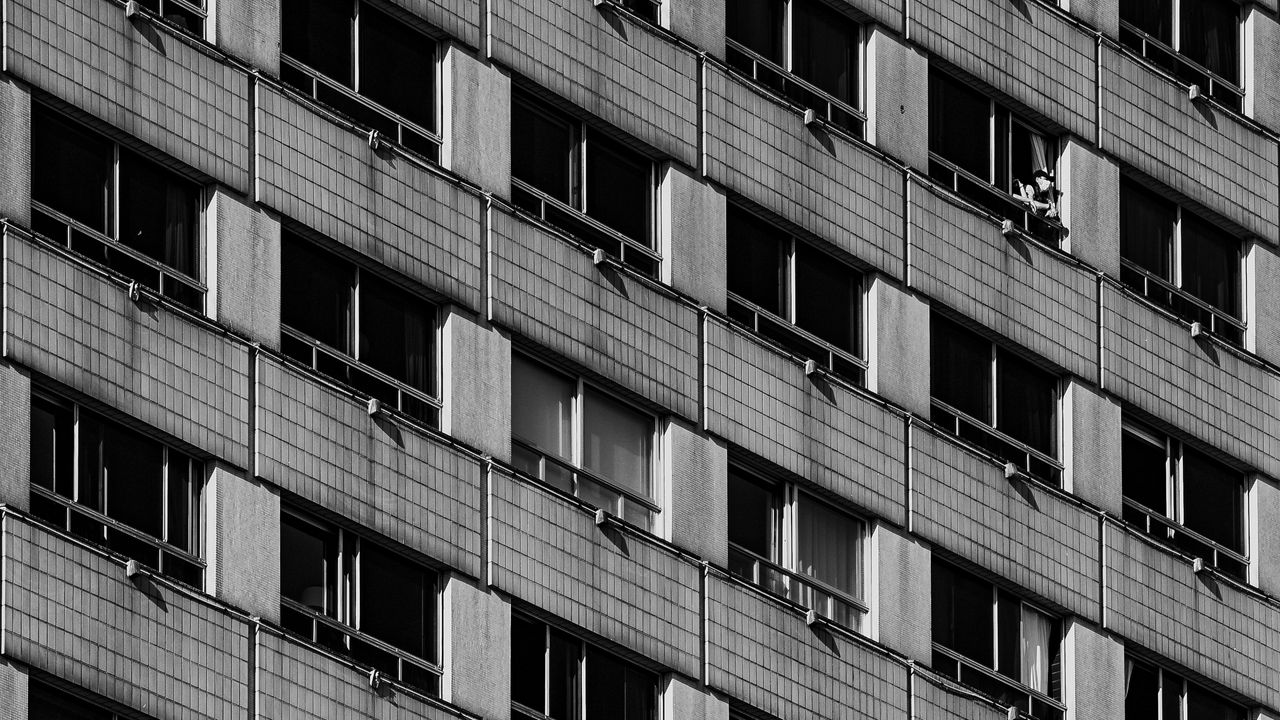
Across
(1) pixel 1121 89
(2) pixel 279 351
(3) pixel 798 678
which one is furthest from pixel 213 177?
(1) pixel 1121 89

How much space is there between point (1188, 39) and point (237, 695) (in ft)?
62.1

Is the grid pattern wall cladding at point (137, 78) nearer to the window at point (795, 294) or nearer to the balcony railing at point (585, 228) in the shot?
the balcony railing at point (585, 228)

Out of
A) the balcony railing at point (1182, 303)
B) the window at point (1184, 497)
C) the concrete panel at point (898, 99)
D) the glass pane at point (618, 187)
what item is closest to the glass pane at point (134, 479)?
the glass pane at point (618, 187)

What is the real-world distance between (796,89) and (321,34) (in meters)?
7.05

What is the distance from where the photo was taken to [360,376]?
162ft

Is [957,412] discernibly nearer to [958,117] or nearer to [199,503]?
[958,117]

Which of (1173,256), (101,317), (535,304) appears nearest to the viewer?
(101,317)

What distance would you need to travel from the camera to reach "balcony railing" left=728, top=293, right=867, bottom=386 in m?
53.3

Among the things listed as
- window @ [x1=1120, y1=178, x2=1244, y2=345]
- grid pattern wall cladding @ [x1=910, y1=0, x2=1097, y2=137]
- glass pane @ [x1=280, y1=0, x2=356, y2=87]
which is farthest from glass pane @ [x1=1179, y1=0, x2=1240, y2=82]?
glass pane @ [x1=280, y1=0, x2=356, y2=87]

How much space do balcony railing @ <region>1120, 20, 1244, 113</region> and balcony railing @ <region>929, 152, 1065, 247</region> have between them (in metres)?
3.04

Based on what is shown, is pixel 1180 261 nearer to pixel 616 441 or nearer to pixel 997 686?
pixel 997 686

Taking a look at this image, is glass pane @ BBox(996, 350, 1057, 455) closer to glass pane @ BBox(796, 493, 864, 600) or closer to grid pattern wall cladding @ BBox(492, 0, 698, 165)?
glass pane @ BBox(796, 493, 864, 600)

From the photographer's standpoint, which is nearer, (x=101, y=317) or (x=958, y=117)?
(x=101, y=317)

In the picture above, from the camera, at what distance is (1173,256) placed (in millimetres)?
59281
